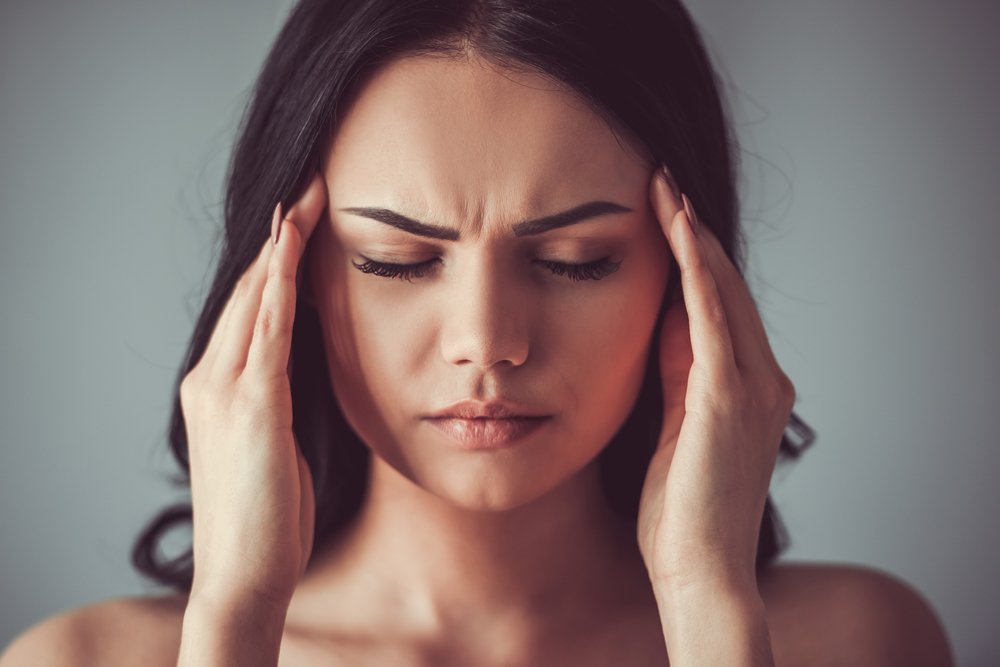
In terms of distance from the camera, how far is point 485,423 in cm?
128

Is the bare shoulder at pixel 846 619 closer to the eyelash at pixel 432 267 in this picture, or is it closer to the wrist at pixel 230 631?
the eyelash at pixel 432 267

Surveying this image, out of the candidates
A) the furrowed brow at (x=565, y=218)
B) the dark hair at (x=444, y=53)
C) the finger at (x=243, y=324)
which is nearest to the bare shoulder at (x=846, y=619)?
the dark hair at (x=444, y=53)

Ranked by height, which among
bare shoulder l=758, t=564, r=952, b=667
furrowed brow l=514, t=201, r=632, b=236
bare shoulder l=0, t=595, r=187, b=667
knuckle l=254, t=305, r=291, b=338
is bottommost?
bare shoulder l=0, t=595, r=187, b=667

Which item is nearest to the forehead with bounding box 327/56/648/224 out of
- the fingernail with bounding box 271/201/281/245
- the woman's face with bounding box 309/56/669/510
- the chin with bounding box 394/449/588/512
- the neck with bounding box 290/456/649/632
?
the woman's face with bounding box 309/56/669/510

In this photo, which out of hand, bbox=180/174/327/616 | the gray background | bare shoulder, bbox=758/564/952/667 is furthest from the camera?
the gray background

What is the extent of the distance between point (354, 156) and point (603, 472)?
33.2 inches

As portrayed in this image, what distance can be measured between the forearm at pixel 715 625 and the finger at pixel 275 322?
73 cm

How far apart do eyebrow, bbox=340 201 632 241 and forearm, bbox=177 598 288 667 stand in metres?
0.61

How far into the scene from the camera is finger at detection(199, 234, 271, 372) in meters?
1.41

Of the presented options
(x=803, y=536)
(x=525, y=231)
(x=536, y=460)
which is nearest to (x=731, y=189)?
(x=525, y=231)

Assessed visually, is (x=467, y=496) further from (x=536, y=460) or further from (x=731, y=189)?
(x=731, y=189)

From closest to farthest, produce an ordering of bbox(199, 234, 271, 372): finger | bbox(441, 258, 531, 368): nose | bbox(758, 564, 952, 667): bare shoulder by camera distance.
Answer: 1. bbox(441, 258, 531, 368): nose
2. bbox(199, 234, 271, 372): finger
3. bbox(758, 564, 952, 667): bare shoulder

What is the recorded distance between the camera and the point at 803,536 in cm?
255

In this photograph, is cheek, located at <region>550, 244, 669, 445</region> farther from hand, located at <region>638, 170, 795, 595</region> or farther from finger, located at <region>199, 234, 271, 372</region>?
finger, located at <region>199, 234, 271, 372</region>
